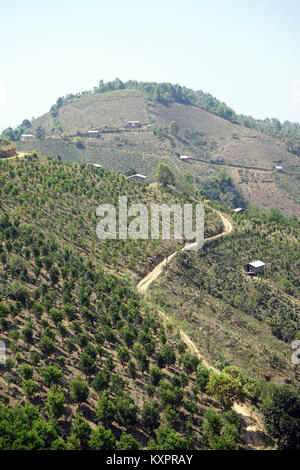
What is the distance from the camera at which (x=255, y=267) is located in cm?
7862

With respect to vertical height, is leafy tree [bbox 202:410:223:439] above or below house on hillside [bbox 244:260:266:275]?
below

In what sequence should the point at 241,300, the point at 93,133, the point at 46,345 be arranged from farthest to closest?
the point at 93,133 < the point at 241,300 < the point at 46,345

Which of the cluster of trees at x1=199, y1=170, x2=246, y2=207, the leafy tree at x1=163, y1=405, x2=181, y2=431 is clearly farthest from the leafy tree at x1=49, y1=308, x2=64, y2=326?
the cluster of trees at x1=199, y1=170, x2=246, y2=207

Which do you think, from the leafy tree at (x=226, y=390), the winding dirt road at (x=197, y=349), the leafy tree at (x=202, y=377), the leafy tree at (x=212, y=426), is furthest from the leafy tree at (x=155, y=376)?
the winding dirt road at (x=197, y=349)

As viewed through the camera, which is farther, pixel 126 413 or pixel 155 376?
pixel 155 376

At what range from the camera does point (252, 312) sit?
68.8 meters

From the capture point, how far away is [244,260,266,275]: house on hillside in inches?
3113

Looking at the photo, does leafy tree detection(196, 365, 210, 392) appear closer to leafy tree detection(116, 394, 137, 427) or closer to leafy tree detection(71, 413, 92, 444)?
leafy tree detection(116, 394, 137, 427)

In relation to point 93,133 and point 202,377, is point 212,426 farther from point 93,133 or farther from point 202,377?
point 93,133

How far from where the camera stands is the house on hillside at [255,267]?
79062mm

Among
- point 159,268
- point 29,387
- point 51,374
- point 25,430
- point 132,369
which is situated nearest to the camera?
point 25,430

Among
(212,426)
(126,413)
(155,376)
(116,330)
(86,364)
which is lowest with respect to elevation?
(212,426)

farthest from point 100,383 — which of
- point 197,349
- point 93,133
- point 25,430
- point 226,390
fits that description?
point 93,133

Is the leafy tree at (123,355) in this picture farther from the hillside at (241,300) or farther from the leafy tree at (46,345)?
the hillside at (241,300)
